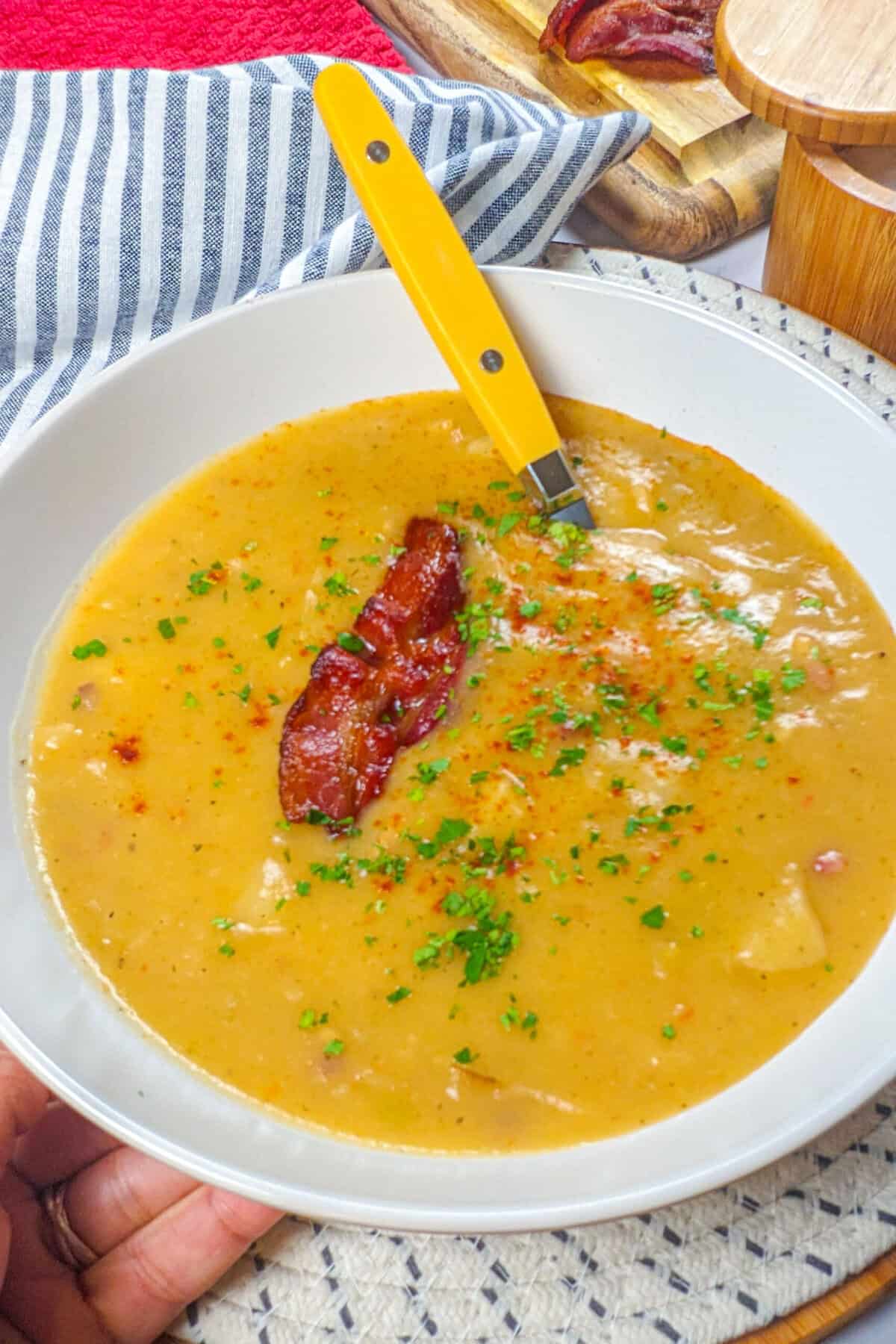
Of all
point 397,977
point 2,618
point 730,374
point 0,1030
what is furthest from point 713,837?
point 2,618

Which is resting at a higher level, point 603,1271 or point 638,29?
point 638,29

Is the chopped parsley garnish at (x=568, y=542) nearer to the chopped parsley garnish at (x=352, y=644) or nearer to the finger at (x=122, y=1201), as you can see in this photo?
the chopped parsley garnish at (x=352, y=644)

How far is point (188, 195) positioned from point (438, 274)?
2.54ft

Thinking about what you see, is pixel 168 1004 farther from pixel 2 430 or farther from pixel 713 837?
pixel 2 430

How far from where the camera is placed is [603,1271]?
2150mm

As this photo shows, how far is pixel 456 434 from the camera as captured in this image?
9.50ft

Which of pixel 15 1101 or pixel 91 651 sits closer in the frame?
pixel 15 1101

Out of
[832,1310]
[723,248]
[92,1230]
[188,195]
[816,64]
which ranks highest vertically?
[816,64]

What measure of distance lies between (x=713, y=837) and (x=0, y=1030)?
4.23 ft

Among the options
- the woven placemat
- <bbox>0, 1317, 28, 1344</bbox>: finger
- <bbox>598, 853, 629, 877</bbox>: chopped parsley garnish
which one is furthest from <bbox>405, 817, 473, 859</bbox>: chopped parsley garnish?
<bbox>0, 1317, 28, 1344</bbox>: finger

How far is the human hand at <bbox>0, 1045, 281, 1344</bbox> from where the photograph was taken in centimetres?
218

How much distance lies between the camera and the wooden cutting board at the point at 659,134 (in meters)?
3.35

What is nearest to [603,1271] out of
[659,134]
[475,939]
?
[475,939]

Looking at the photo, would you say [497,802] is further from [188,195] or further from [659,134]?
[659,134]
